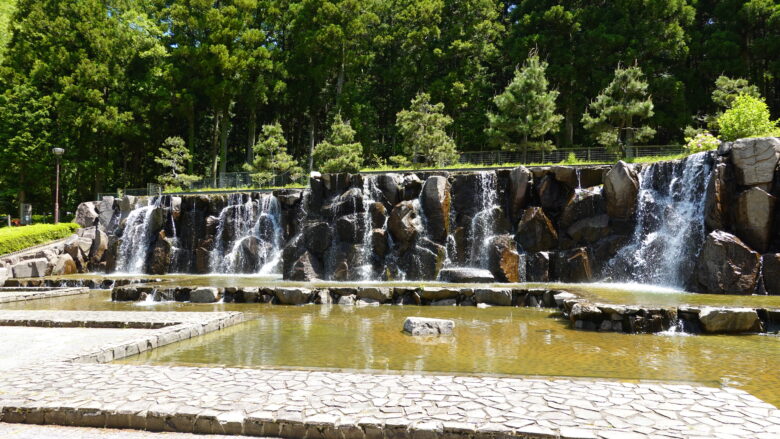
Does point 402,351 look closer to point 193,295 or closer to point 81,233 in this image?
point 193,295

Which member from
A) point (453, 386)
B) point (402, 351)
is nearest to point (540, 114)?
point (402, 351)

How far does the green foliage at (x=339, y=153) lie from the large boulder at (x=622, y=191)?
17733 millimetres

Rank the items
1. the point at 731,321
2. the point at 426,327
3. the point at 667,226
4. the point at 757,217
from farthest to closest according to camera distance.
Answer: the point at 667,226
the point at 757,217
the point at 731,321
the point at 426,327

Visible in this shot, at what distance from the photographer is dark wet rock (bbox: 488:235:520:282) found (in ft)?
62.7

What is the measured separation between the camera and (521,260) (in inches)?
768

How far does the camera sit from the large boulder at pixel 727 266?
47.8ft

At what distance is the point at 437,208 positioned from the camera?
68.0 ft

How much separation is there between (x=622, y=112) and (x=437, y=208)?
16.3 metres

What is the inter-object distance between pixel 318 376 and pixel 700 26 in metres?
47.5

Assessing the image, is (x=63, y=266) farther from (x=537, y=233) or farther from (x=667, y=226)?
(x=667, y=226)

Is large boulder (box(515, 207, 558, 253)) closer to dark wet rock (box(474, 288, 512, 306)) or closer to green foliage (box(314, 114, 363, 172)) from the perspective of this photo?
dark wet rock (box(474, 288, 512, 306))

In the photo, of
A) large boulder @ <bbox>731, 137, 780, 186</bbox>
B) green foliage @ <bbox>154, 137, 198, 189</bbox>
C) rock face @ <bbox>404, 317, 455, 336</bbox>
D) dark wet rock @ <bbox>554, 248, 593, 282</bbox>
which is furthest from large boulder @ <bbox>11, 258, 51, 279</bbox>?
large boulder @ <bbox>731, 137, 780, 186</bbox>

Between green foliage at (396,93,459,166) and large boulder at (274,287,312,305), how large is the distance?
19.0m

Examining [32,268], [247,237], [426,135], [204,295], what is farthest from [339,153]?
[204,295]
